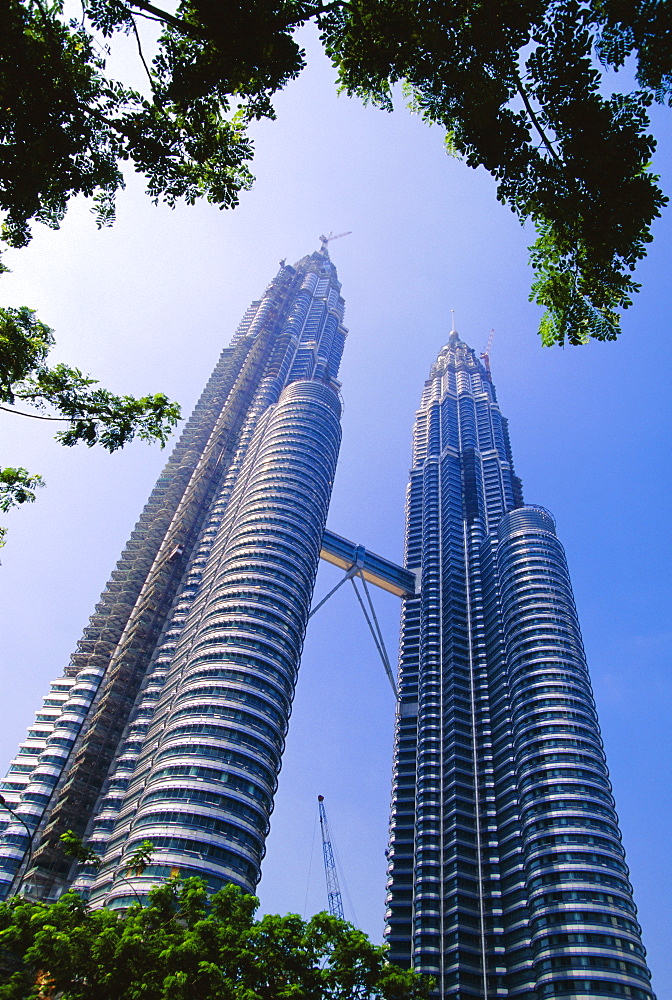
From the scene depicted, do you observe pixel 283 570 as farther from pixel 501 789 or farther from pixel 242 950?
pixel 242 950

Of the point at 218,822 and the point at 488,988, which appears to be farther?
the point at 488,988

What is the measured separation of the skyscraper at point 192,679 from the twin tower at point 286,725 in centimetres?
32

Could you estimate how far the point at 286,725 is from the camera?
8269cm

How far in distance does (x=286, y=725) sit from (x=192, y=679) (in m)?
13.4

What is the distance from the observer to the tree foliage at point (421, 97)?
1219 centimetres

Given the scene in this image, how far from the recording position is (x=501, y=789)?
108 metres

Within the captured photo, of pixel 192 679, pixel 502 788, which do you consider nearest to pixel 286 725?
pixel 192 679

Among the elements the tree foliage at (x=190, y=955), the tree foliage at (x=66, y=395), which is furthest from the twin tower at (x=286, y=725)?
the tree foliage at (x=66, y=395)

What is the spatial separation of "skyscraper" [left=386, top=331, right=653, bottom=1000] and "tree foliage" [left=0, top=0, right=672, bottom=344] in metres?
84.3

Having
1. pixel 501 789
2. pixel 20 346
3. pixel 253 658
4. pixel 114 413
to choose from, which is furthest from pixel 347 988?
pixel 501 789

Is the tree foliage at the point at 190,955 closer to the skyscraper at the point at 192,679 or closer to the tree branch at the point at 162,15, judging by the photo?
the skyscraper at the point at 192,679

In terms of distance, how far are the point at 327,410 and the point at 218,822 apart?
3127 inches

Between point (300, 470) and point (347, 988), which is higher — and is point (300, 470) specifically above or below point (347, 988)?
above

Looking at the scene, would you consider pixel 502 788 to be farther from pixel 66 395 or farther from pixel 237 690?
pixel 66 395
